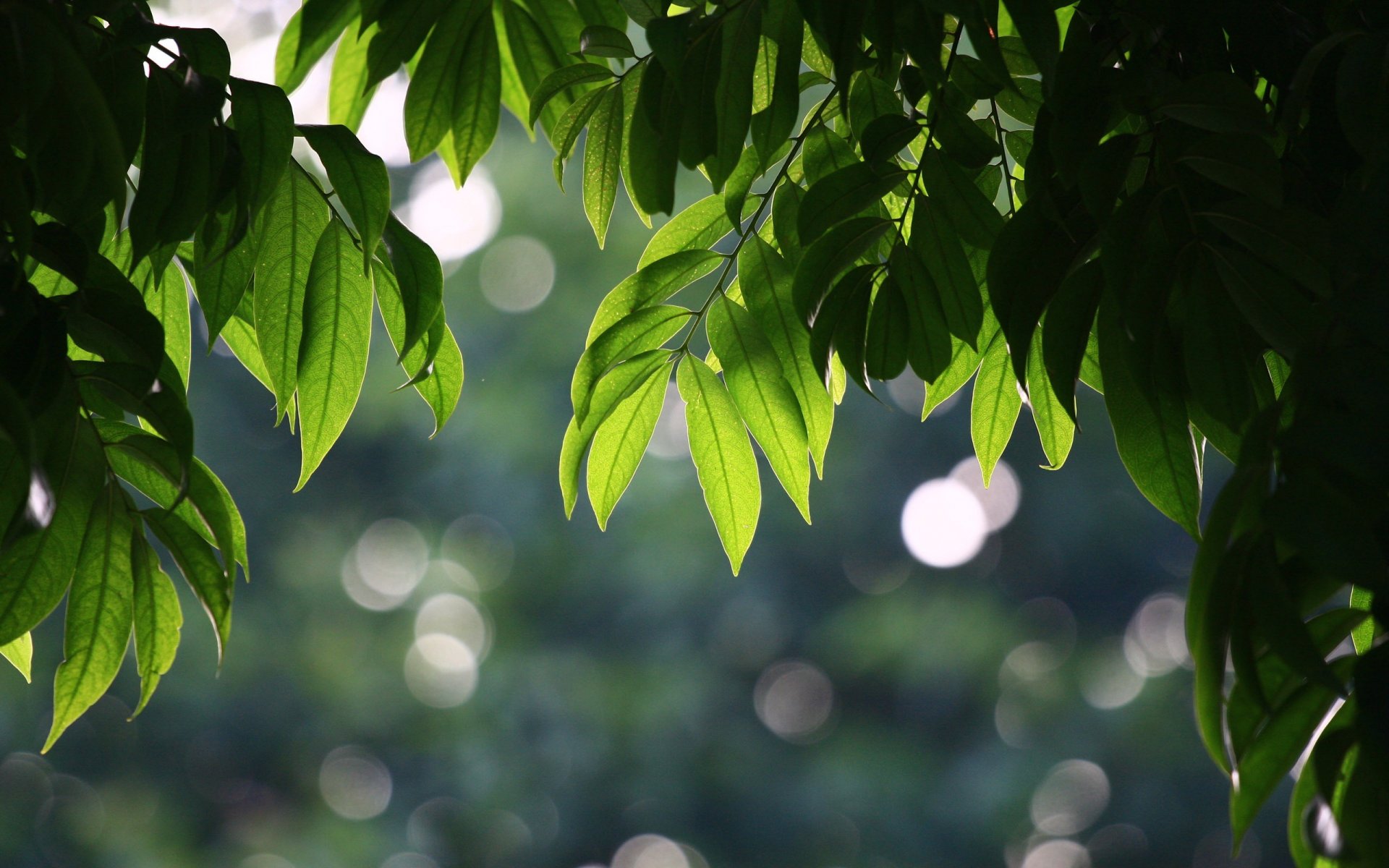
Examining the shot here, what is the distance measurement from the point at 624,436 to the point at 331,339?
0.17 meters

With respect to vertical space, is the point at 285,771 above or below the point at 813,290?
below

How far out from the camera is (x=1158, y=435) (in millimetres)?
500

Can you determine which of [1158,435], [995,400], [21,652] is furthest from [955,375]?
[21,652]

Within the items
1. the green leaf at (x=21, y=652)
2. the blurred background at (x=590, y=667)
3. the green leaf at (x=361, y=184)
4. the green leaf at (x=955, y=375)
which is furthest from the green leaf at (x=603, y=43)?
the blurred background at (x=590, y=667)

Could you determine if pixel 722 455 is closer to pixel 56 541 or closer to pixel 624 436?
pixel 624 436

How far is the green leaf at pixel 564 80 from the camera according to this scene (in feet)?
1.84

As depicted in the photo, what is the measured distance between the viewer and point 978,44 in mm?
430

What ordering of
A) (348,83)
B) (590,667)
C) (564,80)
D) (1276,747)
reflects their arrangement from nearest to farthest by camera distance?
(1276,747) < (564,80) < (348,83) < (590,667)

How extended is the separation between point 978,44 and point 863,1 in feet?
0.17

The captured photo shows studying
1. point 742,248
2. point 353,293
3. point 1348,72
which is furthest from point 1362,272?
point 353,293

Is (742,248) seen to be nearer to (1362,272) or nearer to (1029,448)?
(1362,272)

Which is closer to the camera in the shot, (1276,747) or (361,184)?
(1276,747)

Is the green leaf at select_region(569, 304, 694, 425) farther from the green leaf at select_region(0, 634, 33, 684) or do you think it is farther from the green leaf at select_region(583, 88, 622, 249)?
the green leaf at select_region(0, 634, 33, 684)

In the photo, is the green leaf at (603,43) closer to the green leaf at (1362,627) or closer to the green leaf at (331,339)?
the green leaf at (331,339)
